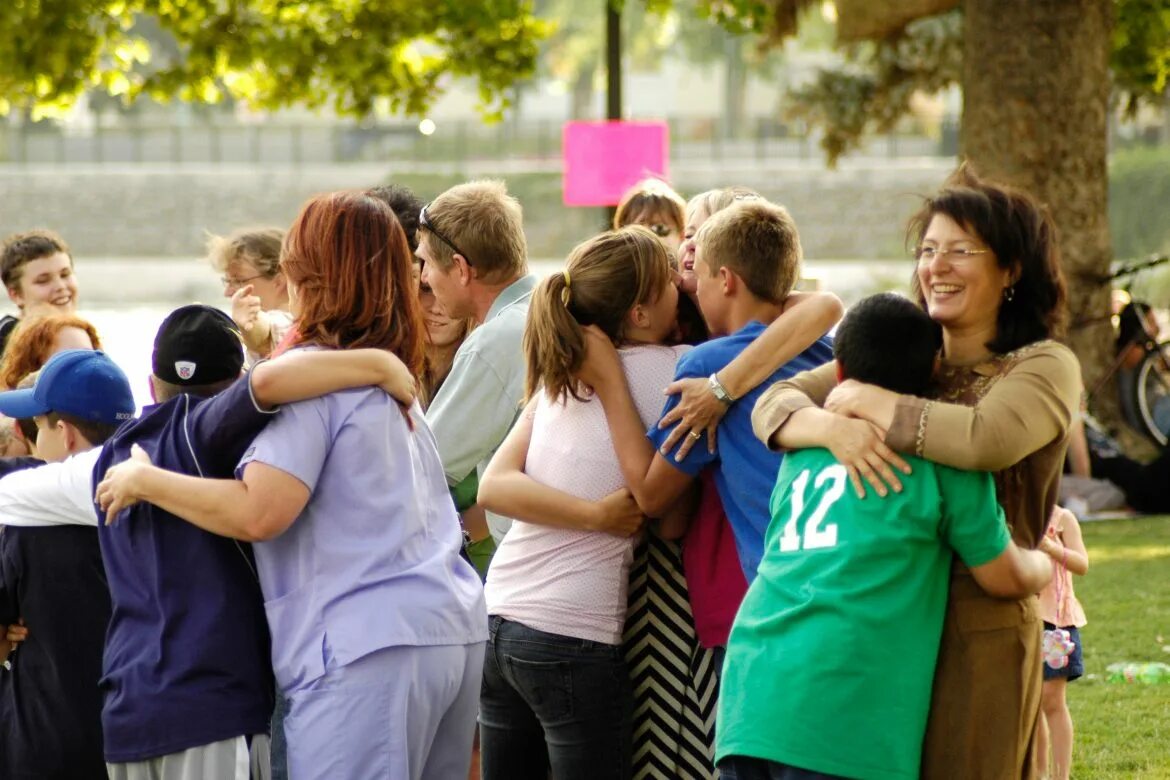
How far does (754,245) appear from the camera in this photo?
3600 millimetres

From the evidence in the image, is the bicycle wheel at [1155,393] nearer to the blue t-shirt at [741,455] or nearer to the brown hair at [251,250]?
the brown hair at [251,250]

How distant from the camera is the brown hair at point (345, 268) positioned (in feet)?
10.8

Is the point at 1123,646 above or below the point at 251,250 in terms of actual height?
below

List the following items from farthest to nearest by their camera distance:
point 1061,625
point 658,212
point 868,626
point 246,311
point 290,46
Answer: point 290,46 → point 658,212 → point 246,311 → point 1061,625 → point 868,626

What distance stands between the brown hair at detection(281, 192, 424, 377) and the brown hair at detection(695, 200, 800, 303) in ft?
2.39

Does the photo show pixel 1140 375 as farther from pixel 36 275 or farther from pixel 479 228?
pixel 479 228

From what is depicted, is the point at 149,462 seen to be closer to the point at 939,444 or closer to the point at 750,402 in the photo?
the point at 750,402

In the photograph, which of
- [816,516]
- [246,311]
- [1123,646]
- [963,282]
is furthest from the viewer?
[1123,646]

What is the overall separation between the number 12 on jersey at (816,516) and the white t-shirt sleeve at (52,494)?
61.5 inches

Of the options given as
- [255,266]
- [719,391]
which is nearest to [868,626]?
[719,391]

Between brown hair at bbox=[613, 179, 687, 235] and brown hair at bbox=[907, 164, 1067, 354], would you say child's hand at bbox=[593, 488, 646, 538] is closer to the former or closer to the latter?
brown hair at bbox=[907, 164, 1067, 354]

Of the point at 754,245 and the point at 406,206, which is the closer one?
the point at 754,245

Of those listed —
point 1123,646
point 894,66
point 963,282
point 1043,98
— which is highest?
point 894,66

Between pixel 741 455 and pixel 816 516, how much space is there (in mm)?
624
